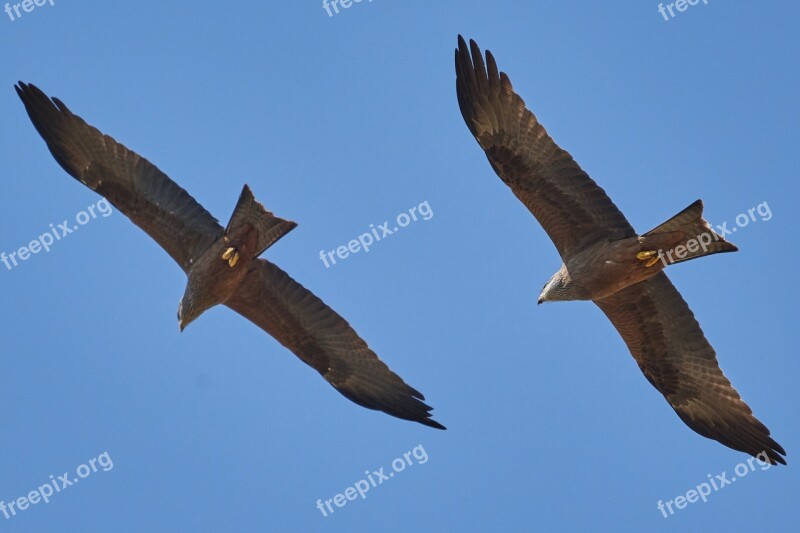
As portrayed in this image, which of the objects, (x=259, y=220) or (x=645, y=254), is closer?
(x=645, y=254)

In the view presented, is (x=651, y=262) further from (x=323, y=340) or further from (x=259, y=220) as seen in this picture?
(x=259, y=220)

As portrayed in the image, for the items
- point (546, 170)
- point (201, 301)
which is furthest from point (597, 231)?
point (201, 301)

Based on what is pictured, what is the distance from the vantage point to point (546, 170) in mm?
12328

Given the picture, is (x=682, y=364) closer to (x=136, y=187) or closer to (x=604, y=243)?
(x=604, y=243)

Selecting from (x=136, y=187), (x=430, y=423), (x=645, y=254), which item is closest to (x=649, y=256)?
(x=645, y=254)

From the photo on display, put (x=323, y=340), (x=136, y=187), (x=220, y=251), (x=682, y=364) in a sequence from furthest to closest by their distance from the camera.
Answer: (x=323, y=340) → (x=682, y=364) → (x=136, y=187) → (x=220, y=251)

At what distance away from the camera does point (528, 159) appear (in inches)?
488

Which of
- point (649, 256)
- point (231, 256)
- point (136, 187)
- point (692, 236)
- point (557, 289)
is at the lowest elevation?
point (692, 236)

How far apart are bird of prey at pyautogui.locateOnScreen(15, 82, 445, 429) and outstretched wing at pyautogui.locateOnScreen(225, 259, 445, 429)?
1cm

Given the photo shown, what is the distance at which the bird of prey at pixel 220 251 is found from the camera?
1252 centimetres

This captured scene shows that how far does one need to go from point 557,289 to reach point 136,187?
5.03m

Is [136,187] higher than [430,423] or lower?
higher

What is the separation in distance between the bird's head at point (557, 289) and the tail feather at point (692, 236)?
118cm

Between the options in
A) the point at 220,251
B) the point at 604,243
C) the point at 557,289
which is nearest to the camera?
the point at 604,243
